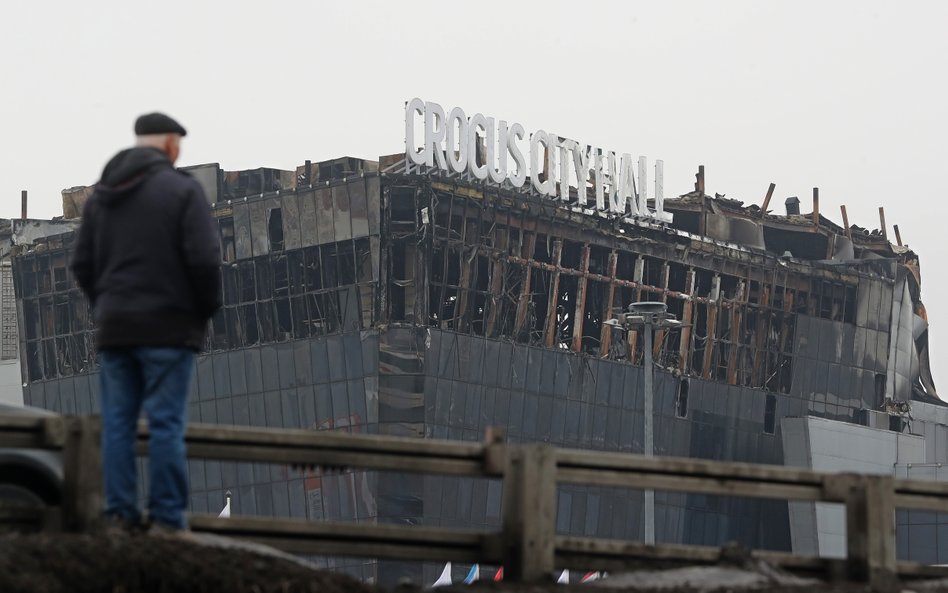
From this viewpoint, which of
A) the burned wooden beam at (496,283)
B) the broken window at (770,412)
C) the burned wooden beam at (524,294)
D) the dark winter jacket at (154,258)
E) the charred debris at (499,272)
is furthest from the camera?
the broken window at (770,412)

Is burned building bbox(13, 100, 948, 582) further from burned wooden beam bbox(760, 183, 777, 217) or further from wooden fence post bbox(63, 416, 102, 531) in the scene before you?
wooden fence post bbox(63, 416, 102, 531)

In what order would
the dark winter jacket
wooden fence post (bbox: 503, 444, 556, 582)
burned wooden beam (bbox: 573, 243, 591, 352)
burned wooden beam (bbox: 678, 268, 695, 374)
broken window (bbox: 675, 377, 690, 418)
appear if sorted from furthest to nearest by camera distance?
broken window (bbox: 675, 377, 690, 418), burned wooden beam (bbox: 678, 268, 695, 374), burned wooden beam (bbox: 573, 243, 591, 352), wooden fence post (bbox: 503, 444, 556, 582), the dark winter jacket

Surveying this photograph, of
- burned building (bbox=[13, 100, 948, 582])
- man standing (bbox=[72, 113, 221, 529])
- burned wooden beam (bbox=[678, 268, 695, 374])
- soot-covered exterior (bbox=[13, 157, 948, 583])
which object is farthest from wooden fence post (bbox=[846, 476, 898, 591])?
burned wooden beam (bbox=[678, 268, 695, 374])

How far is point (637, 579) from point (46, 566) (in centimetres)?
317

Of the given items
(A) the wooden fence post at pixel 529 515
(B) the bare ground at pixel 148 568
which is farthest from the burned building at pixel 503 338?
(B) the bare ground at pixel 148 568

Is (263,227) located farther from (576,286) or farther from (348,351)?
(576,286)

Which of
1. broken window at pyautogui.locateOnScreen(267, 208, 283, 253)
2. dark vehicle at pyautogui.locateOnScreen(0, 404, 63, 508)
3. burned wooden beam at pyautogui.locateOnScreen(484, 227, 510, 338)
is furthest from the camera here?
broken window at pyautogui.locateOnScreen(267, 208, 283, 253)

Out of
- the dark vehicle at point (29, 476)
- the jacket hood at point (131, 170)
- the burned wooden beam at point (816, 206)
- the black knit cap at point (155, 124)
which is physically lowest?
the dark vehicle at point (29, 476)

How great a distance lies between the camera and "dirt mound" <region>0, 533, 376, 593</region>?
7895 millimetres

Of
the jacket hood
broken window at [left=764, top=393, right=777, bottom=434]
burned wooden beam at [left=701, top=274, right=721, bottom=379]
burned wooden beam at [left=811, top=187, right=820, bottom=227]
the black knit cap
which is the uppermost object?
burned wooden beam at [left=811, top=187, right=820, bottom=227]

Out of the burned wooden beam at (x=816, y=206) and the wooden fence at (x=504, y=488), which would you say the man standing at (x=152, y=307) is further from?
the burned wooden beam at (x=816, y=206)

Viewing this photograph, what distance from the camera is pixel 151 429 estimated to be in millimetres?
8930

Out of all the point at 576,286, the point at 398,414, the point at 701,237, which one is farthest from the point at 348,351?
the point at 701,237

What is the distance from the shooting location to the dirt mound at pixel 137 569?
7.89 m
